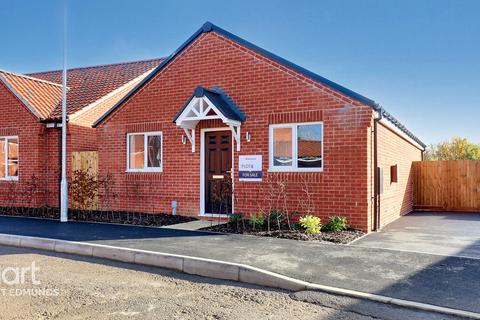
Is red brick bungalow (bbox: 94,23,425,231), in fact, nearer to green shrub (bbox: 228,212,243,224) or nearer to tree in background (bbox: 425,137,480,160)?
green shrub (bbox: 228,212,243,224)

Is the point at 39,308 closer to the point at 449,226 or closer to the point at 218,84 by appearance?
the point at 218,84

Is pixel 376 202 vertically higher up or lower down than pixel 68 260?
higher up

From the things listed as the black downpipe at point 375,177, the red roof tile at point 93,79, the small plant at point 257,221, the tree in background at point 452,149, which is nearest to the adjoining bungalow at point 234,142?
the black downpipe at point 375,177

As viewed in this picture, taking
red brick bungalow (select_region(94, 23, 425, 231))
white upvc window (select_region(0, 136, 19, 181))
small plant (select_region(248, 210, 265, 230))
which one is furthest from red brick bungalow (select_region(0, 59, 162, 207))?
small plant (select_region(248, 210, 265, 230))

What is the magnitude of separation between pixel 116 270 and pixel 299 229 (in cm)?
447

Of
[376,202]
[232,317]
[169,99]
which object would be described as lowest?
[232,317]

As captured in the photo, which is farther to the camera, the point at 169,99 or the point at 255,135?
the point at 169,99

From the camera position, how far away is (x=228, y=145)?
38.7ft

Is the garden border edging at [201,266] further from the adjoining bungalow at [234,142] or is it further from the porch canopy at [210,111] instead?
the porch canopy at [210,111]

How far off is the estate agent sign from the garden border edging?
14.8 ft

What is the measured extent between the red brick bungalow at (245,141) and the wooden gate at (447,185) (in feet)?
11.8

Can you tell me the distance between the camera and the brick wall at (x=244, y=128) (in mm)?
10016

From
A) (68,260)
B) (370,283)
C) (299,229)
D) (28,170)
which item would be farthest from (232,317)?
(28,170)

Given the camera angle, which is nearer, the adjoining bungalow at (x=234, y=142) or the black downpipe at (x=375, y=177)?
the adjoining bungalow at (x=234, y=142)
